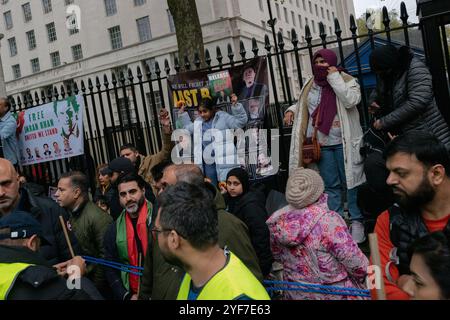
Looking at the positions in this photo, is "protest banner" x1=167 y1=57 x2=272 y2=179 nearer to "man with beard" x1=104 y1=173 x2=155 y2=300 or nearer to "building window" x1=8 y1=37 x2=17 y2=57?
"man with beard" x1=104 y1=173 x2=155 y2=300

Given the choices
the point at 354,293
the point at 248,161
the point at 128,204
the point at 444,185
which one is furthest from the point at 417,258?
the point at 248,161

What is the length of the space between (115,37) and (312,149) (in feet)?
132

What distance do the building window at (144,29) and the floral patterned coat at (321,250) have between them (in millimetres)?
39239

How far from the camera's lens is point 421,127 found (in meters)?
4.70

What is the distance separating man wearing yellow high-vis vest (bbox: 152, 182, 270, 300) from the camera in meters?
2.19

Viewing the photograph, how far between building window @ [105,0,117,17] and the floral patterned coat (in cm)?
4258

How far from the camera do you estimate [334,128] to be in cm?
545

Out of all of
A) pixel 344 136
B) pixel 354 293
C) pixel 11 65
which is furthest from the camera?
pixel 11 65

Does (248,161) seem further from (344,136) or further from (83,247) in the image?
(83,247)

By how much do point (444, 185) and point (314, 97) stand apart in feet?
10.2

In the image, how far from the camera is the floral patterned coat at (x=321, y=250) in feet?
11.1

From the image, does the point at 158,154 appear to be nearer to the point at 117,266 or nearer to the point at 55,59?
the point at 117,266

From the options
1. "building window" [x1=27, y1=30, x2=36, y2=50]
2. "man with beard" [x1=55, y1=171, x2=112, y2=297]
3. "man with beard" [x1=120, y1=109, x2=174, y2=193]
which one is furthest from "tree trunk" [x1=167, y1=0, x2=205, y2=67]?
"building window" [x1=27, y1=30, x2=36, y2=50]

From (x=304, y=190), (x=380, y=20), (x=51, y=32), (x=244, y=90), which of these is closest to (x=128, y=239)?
(x=304, y=190)
